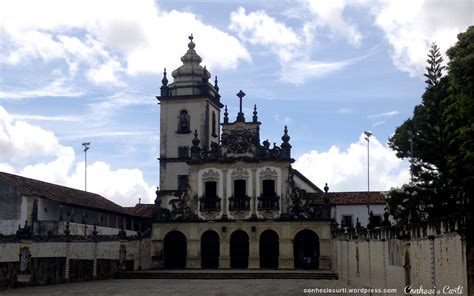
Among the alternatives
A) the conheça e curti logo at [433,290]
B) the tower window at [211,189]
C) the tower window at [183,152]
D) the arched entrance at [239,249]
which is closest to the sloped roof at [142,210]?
the tower window at [183,152]

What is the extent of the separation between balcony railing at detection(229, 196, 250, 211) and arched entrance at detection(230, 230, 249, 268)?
1623mm

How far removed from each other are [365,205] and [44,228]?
23.8 m

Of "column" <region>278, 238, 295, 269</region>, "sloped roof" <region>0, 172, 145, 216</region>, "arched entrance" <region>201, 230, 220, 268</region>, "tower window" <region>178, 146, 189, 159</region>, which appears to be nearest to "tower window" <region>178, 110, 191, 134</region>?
"tower window" <region>178, 146, 189, 159</region>

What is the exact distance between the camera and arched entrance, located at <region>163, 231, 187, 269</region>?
45656 millimetres

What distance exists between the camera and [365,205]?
49.7 metres

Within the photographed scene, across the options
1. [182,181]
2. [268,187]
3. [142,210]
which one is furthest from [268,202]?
[142,210]

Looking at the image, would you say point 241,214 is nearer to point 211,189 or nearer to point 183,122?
point 211,189

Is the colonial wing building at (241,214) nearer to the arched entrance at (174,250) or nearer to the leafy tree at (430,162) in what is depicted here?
the arched entrance at (174,250)

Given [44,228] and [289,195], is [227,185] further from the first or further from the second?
[44,228]

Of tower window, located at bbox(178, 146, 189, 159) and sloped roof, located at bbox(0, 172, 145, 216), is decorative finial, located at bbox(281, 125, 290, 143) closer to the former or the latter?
tower window, located at bbox(178, 146, 189, 159)

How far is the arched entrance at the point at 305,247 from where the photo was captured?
4453 centimetres

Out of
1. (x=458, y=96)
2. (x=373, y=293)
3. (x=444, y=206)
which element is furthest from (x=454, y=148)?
(x=373, y=293)

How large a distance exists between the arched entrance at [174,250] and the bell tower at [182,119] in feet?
18.7

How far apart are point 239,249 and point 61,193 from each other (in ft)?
43.1
